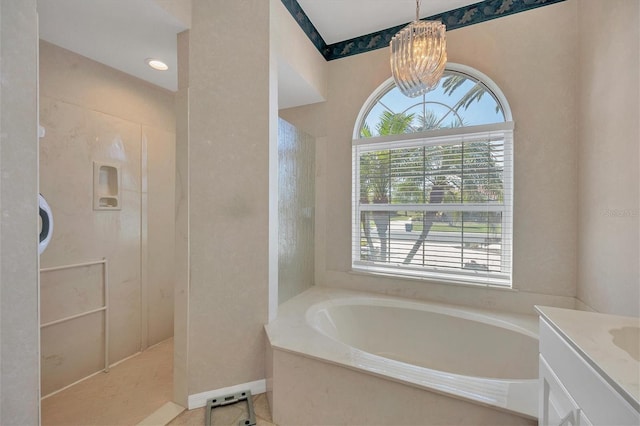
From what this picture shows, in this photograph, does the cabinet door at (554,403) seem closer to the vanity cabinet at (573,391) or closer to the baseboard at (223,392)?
the vanity cabinet at (573,391)

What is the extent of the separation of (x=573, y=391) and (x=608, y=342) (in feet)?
0.49

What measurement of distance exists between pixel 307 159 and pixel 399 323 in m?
1.57

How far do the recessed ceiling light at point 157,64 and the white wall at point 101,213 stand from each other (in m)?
0.35

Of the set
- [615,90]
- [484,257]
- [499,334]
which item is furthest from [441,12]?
[499,334]

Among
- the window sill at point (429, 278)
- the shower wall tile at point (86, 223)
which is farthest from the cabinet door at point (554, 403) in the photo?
the shower wall tile at point (86, 223)

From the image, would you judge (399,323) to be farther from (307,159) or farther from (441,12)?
(441,12)

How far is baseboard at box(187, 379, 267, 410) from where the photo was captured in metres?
1.50

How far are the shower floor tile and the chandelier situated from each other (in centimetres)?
238

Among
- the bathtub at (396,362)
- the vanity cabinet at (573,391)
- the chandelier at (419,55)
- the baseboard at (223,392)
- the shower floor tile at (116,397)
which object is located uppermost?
the chandelier at (419,55)

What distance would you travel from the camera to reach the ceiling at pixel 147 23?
1.33m

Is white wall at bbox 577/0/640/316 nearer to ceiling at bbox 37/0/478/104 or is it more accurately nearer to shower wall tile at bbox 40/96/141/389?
ceiling at bbox 37/0/478/104

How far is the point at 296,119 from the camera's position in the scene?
101 inches

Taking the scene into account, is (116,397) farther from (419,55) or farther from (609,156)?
(609,156)

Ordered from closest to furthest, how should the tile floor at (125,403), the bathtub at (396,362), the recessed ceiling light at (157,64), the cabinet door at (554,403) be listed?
the cabinet door at (554,403) < the bathtub at (396,362) < the tile floor at (125,403) < the recessed ceiling light at (157,64)
